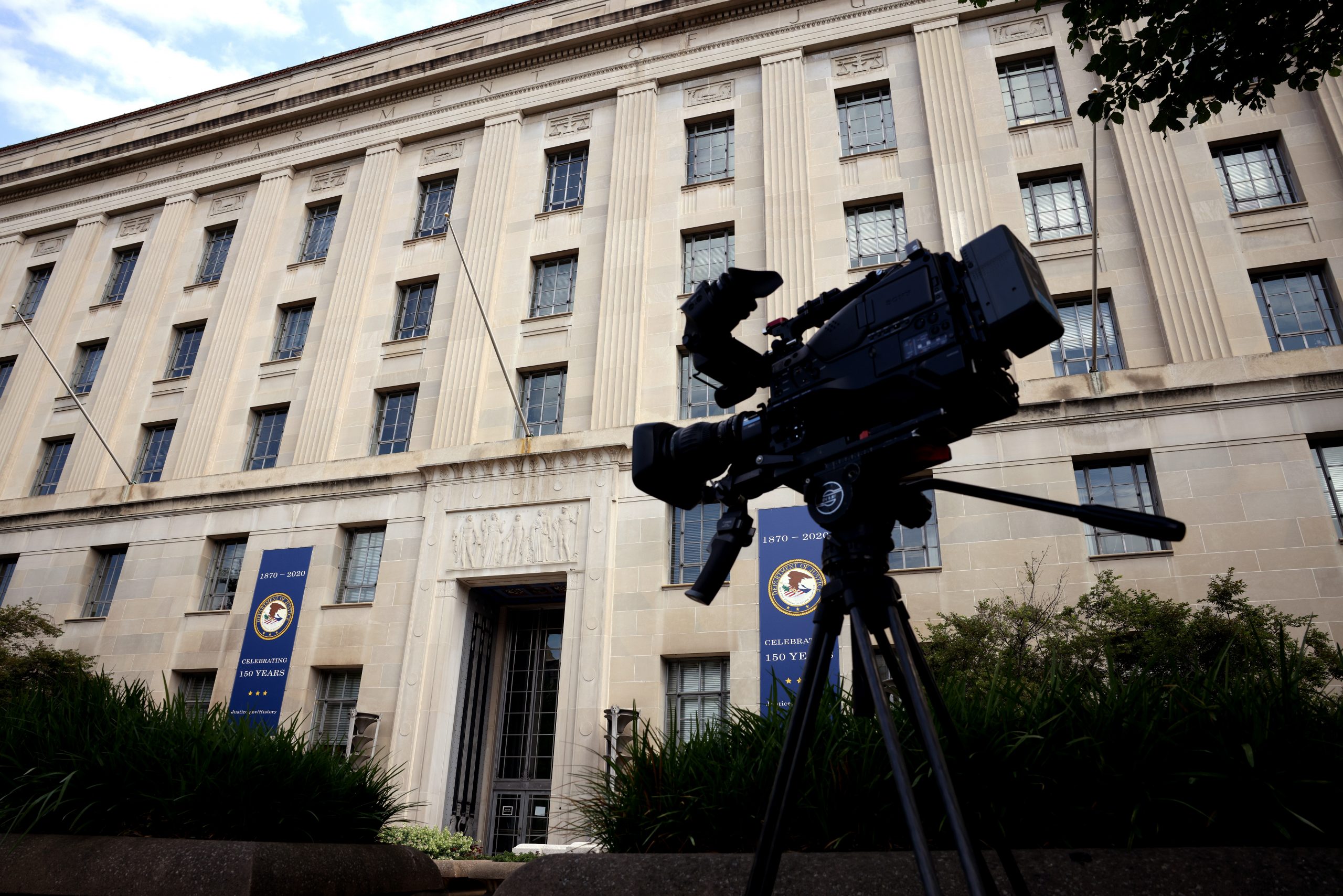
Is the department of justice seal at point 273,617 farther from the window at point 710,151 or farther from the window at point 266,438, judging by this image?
the window at point 710,151

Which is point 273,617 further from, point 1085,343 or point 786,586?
point 1085,343

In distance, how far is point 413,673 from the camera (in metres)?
17.2

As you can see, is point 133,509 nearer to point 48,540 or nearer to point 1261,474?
point 48,540

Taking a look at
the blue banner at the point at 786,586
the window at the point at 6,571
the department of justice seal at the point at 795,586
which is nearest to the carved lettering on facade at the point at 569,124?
the blue banner at the point at 786,586

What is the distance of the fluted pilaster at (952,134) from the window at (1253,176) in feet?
15.7

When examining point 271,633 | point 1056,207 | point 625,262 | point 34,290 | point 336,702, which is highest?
point 34,290

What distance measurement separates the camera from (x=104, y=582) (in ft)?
71.8

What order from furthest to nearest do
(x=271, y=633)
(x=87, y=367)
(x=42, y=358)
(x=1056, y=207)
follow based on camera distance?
(x=87, y=367), (x=42, y=358), (x=271, y=633), (x=1056, y=207)

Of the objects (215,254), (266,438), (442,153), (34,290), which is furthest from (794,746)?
(34,290)

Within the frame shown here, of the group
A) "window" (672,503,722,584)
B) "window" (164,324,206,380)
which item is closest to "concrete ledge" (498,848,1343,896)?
"window" (672,503,722,584)

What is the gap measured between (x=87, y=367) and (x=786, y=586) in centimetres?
2419

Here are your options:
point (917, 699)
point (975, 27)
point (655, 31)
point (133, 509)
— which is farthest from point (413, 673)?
point (975, 27)

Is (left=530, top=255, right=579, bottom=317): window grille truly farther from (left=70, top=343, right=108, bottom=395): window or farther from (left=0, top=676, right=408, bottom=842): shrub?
(left=0, top=676, right=408, bottom=842): shrub

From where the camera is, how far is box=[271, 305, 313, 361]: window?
2303cm
